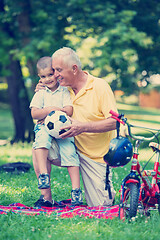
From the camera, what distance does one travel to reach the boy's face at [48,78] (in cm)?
460

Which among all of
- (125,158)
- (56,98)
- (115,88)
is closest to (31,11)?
(115,88)

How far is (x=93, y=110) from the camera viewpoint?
462 cm

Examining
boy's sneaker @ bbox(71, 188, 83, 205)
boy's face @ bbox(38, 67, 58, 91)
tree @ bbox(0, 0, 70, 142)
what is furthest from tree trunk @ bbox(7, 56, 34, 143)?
boy's sneaker @ bbox(71, 188, 83, 205)

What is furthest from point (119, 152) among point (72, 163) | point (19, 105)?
point (19, 105)

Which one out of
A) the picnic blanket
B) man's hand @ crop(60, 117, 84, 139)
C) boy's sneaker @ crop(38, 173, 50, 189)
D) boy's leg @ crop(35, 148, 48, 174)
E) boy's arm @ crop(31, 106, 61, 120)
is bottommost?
the picnic blanket

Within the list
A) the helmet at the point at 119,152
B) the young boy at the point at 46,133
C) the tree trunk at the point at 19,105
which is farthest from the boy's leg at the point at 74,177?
the tree trunk at the point at 19,105

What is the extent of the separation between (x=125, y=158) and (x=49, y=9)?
306 inches

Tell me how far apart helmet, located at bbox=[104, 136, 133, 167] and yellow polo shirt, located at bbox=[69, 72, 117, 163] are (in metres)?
0.73

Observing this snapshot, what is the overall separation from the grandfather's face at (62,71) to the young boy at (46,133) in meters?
0.09

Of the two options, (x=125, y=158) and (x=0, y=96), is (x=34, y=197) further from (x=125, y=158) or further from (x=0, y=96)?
(x=0, y=96)

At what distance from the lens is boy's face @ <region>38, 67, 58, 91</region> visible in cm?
460

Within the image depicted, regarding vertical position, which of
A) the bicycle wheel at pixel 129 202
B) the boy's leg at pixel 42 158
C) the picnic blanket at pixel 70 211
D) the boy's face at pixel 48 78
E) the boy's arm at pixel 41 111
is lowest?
the picnic blanket at pixel 70 211

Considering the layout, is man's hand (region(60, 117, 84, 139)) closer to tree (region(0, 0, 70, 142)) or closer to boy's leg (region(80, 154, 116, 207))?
boy's leg (region(80, 154, 116, 207))

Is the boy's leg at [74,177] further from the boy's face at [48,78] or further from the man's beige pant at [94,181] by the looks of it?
the boy's face at [48,78]
